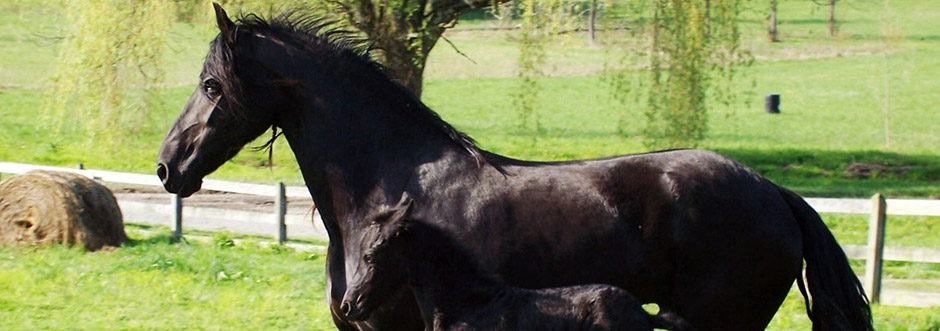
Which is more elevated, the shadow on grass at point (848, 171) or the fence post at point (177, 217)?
the fence post at point (177, 217)

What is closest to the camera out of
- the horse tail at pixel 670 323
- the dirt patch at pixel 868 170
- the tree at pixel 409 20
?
the horse tail at pixel 670 323

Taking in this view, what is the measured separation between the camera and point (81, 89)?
15.8m

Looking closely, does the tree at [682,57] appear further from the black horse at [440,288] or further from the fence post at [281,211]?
the black horse at [440,288]

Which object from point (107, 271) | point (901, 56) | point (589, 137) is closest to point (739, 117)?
point (589, 137)

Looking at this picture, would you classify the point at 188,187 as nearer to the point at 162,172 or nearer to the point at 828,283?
the point at 162,172

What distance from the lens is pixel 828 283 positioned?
18.0 feet

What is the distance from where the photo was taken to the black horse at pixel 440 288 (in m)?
4.94

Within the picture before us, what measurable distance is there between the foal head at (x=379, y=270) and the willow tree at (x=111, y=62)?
1072 centimetres

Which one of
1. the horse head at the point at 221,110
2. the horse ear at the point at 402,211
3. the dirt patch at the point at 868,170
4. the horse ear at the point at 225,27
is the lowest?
the dirt patch at the point at 868,170

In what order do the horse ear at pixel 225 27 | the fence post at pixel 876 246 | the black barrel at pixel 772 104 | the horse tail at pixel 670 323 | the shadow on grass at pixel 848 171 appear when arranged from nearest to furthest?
the horse tail at pixel 670 323, the horse ear at pixel 225 27, the fence post at pixel 876 246, the shadow on grass at pixel 848 171, the black barrel at pixel 772 104

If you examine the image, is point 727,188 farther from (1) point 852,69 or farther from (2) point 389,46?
(1) point 852,69

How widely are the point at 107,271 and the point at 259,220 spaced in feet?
9.57

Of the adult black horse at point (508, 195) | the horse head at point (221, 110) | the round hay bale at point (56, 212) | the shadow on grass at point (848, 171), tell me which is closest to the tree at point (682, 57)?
the shadow on grass at point (848, 171)

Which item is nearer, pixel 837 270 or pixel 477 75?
pixel 837 270
